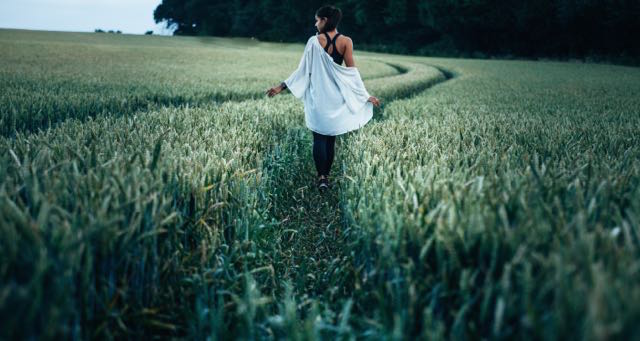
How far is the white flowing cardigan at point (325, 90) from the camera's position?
4305mm

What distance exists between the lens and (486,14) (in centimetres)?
4612

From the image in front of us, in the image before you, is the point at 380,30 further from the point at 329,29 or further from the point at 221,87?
the point at 329,29

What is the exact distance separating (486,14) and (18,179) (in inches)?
2026

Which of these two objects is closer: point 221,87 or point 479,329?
point 479,329

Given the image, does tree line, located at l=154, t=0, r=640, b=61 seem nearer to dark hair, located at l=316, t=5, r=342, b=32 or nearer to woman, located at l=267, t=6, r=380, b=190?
woman, located at l=267, t=6, r=380, b=190

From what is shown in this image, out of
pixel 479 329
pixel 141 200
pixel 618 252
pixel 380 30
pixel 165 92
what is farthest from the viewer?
pixel 380 30

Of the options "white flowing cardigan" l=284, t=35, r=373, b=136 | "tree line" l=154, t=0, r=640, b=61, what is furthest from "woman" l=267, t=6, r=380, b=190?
"tree line" l=154, t=0, r=640, b=61

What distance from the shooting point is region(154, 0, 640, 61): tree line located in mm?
39250

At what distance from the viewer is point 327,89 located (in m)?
4.37

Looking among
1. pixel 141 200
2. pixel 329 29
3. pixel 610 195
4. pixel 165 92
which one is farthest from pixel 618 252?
pixel 165 92

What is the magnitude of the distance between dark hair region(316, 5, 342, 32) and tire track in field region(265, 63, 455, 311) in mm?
1288

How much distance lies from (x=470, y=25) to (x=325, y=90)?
48934 mm

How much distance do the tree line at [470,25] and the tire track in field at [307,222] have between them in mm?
41497

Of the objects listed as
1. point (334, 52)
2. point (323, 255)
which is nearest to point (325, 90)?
point (334, 52)
